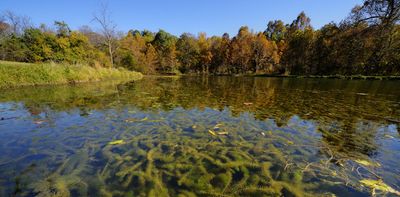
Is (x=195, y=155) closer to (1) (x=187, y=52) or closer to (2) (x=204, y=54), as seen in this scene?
(2) (x=204, y=54)

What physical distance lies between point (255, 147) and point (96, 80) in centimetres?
1786

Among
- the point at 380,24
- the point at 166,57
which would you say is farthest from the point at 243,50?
the point at 380,24

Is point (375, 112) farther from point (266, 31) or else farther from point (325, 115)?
point (266, 31)

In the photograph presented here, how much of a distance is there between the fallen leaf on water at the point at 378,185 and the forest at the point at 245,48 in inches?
878

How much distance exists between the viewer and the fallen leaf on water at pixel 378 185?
7.05 feet

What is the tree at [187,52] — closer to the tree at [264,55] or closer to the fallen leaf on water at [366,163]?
the tree at [264,55]

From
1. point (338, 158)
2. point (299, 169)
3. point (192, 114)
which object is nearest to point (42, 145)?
point (192, 114)

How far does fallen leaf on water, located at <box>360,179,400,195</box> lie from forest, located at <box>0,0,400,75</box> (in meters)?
22.3

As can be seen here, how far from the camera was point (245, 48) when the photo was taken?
151ft

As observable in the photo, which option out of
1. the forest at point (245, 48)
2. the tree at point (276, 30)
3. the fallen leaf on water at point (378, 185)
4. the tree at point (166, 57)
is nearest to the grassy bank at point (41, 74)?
the forest at point (245, 48)

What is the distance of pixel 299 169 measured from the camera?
2.61m

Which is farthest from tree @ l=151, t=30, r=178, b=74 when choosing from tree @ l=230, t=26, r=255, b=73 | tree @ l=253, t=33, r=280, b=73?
tree @ l=253, t=33, r=280, b=73

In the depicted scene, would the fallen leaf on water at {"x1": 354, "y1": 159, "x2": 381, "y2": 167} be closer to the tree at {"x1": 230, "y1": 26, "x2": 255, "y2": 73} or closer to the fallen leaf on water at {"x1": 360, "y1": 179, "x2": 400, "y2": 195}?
the fallen leaf on water at {"x1": 360, "y1": 179, "x2": 400, "y2": 195}

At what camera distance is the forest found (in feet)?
86.7
